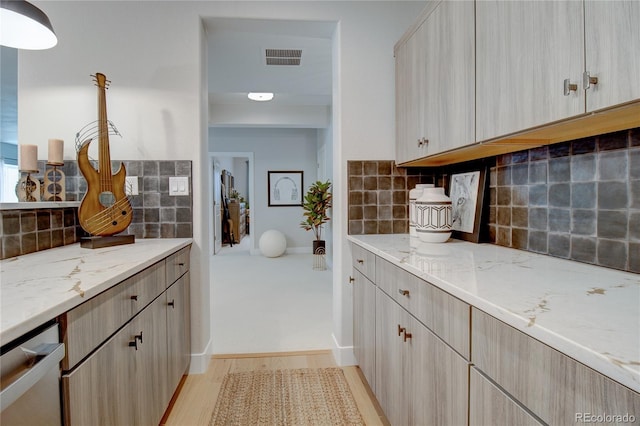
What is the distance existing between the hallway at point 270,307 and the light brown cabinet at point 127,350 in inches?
33.5

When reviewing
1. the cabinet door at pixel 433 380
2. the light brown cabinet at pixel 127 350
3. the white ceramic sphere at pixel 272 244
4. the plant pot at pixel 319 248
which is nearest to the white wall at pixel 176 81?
the light brown cabinet at pixel 127 350

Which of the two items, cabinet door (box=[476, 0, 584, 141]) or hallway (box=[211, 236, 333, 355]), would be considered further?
hallway (box=[211, 236, 333, 355])

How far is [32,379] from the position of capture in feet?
2.34

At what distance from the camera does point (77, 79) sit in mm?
2174

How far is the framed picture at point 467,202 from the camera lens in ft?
5.99

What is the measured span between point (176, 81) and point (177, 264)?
1.19 meters

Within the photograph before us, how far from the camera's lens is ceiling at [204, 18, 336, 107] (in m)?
2.34

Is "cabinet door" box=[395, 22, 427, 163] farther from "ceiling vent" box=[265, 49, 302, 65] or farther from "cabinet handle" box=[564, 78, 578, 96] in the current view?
"ceiling vent" box=[265, 49, 302, 65]

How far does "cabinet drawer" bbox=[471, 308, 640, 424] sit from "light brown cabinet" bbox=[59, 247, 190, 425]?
1.06 m

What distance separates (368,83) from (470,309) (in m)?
1.83

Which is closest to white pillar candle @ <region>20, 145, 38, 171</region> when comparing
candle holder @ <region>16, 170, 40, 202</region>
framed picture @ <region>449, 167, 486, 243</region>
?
candle holder @ <region>16, 170, 40, 202</region>

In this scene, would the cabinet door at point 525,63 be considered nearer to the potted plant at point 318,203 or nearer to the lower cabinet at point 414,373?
the lower cabinet at point 414,373

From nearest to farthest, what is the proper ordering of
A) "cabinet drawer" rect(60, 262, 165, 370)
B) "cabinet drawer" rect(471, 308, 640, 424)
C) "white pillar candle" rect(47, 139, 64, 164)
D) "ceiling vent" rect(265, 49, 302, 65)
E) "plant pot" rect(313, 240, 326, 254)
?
1. "cabinet drawer" rect(471, 308, 640, 424)
2. "cabinet drawer" rect(60, 262, 165, 370)
3. "white pillar candle" rect(47, 139, 64, 164)
4. "ceiling vent" rect(265, 49, 302, 65)
5. "plant pot" rect(313, 240, 326, 254)

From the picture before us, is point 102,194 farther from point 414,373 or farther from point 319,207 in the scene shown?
point 319,207
